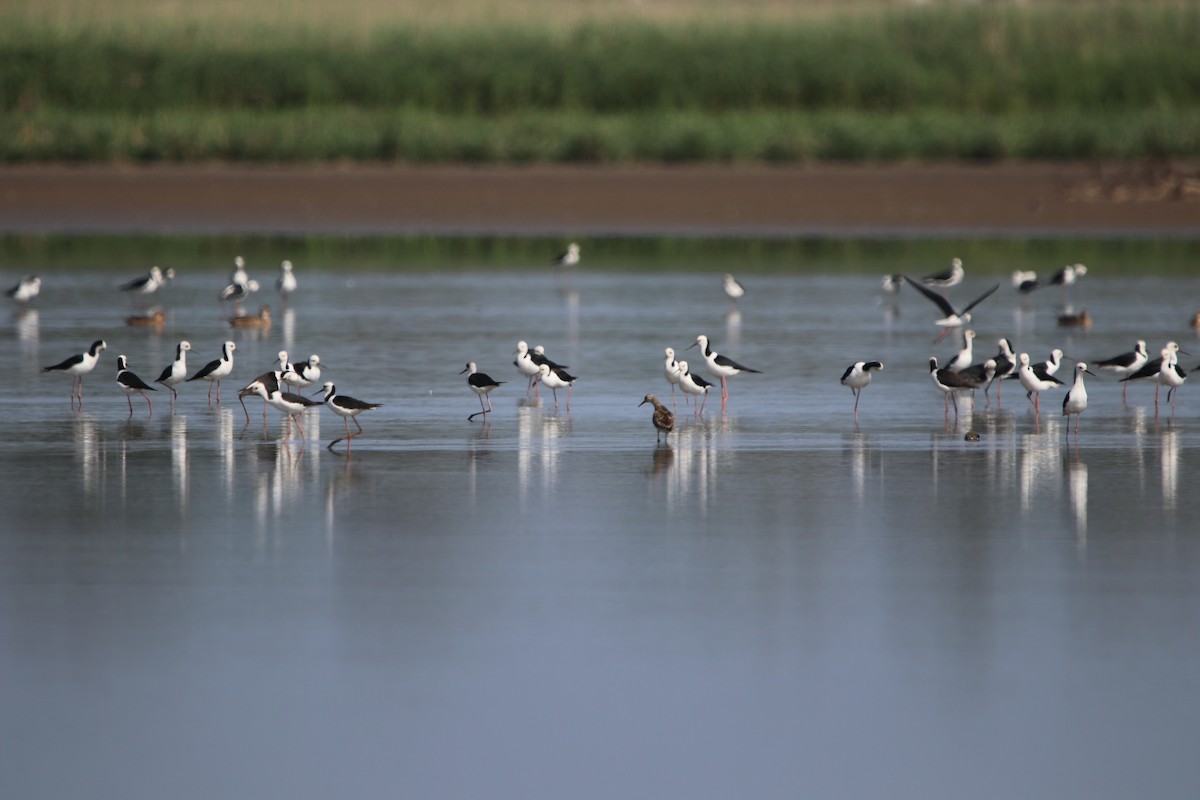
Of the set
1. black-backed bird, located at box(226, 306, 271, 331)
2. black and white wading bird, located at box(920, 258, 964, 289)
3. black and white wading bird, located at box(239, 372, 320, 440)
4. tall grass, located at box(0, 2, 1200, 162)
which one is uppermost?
tall grass, located at box(0, 2, 1200, 162)

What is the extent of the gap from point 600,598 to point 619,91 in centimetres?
3521

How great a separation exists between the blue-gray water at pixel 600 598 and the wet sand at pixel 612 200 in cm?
1851

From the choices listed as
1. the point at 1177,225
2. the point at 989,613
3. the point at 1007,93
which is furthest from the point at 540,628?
the point at 1007,93

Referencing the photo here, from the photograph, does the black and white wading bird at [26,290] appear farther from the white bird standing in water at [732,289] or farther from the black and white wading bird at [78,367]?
the white bird standing in water at [732,289]

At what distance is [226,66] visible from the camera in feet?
145

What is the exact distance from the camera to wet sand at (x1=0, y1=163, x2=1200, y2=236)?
34.2 m

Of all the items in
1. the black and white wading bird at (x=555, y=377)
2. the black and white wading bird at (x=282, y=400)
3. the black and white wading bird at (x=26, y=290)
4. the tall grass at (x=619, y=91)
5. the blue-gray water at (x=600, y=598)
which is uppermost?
the tall grass at (x=619, y=91)

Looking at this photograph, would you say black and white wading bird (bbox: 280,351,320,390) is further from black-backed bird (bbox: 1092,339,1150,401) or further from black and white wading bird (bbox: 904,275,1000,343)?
black-backed bird (bbox: 1092,339,1150,401)

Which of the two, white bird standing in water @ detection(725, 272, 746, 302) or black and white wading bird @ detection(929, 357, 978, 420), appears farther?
white bird standing in water @ detection(725, 272, 746, 302)

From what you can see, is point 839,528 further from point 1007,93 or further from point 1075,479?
point 1007,93

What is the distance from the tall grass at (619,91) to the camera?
38.5 m

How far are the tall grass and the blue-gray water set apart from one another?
23.1 meters

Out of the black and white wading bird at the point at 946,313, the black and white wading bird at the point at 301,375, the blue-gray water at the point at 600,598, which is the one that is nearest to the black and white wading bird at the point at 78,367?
the blue-gray water at the point at 600,598

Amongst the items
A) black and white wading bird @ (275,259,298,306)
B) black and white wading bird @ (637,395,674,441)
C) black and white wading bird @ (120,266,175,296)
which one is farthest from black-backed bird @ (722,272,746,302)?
black and white wading bird @ (637,395,674,441)
